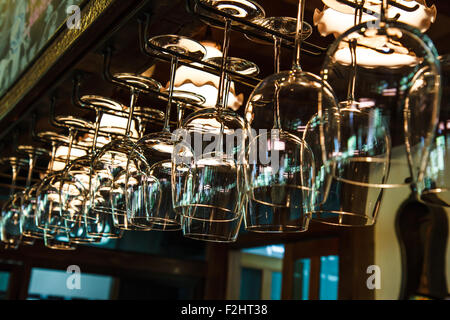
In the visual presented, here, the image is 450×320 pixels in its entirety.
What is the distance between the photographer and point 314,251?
A: 4.15m

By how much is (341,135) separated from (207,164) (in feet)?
0.75

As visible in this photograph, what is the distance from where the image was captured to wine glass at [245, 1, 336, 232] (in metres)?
0.61

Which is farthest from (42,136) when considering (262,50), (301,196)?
(301,196)

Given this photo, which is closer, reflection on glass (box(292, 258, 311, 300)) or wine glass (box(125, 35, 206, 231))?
wine glass (box(125, 35, 206, 231))

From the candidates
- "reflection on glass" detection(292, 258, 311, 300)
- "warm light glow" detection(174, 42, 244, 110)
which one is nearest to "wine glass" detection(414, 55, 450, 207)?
"warm light glow" detection(174, 42, 244, 110)

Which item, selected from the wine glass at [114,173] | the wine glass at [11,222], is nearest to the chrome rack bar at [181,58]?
the wine glass at [114,173]

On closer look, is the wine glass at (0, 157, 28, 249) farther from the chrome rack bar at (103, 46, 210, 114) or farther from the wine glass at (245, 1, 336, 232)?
the wine glass at (245, 1, 336, 232)

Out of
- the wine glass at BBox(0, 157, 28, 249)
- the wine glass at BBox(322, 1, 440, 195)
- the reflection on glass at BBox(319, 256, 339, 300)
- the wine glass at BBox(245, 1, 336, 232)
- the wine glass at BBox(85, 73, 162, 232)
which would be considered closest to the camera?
the wine glass at BBox(322, 1, 440, 195)

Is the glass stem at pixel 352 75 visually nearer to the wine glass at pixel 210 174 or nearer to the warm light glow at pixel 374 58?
the warm light glow at pixel 374 58

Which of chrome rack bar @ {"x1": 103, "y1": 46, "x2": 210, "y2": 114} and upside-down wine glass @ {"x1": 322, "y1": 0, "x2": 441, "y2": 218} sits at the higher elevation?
chrome rack bar @ {"x1": 103, "y1": 46, "x2": 210, "y2": 114}

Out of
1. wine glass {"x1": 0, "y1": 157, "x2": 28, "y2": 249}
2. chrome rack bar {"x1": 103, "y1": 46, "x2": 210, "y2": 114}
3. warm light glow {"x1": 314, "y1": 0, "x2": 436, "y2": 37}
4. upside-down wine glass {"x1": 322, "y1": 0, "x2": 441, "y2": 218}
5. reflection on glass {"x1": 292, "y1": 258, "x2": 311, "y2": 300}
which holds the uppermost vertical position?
warm light glow {"x1": 314, "y1": 0, "x2": 436, "y2": 37}

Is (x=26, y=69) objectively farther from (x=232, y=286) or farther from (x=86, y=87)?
(x=232, y=286)

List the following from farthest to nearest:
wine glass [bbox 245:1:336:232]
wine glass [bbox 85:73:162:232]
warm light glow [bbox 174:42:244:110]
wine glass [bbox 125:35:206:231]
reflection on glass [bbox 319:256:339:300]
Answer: reflection on glass [bbox 319:256:339:300]
warm light glow [bbox 174:42:244:110]
wine glass [bbox 85:73:162:232]
wine glass [bbox 125:35:206:231]
wine glass [bbox 245:1:336:232]

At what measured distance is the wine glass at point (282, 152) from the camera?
0.61 meters
